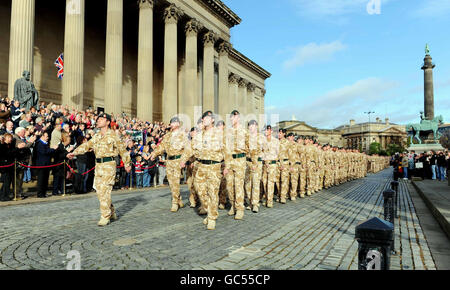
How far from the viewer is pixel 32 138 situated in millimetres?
9594

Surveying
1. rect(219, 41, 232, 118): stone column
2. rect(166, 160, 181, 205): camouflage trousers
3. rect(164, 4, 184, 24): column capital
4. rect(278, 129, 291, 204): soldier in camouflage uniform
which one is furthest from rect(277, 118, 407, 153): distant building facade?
rect(166, 160, 181, 205): camouflage trousers

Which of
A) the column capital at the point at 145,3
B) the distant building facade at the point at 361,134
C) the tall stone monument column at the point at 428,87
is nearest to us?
the column capital at the point at 145,3

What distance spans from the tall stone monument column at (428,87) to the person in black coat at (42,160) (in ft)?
126

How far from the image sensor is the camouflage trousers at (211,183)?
5766 millimetres

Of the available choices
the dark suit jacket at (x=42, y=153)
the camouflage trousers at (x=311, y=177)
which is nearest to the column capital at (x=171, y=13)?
the dark suit jacket at (x=42, y=153)

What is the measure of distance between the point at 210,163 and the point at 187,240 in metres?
1.78

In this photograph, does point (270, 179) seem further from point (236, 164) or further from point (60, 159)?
point (60, 159)

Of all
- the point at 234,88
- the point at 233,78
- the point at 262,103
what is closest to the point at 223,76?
the point at 233,78

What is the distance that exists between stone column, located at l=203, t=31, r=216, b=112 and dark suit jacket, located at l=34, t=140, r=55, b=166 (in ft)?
71.3

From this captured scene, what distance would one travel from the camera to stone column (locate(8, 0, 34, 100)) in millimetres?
14461

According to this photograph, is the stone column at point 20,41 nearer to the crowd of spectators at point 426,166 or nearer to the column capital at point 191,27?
the column capital at point 191,27

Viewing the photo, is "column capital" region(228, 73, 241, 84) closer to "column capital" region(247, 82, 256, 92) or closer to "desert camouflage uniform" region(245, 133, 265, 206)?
"column capital" region(247, 82, 256, 92)
